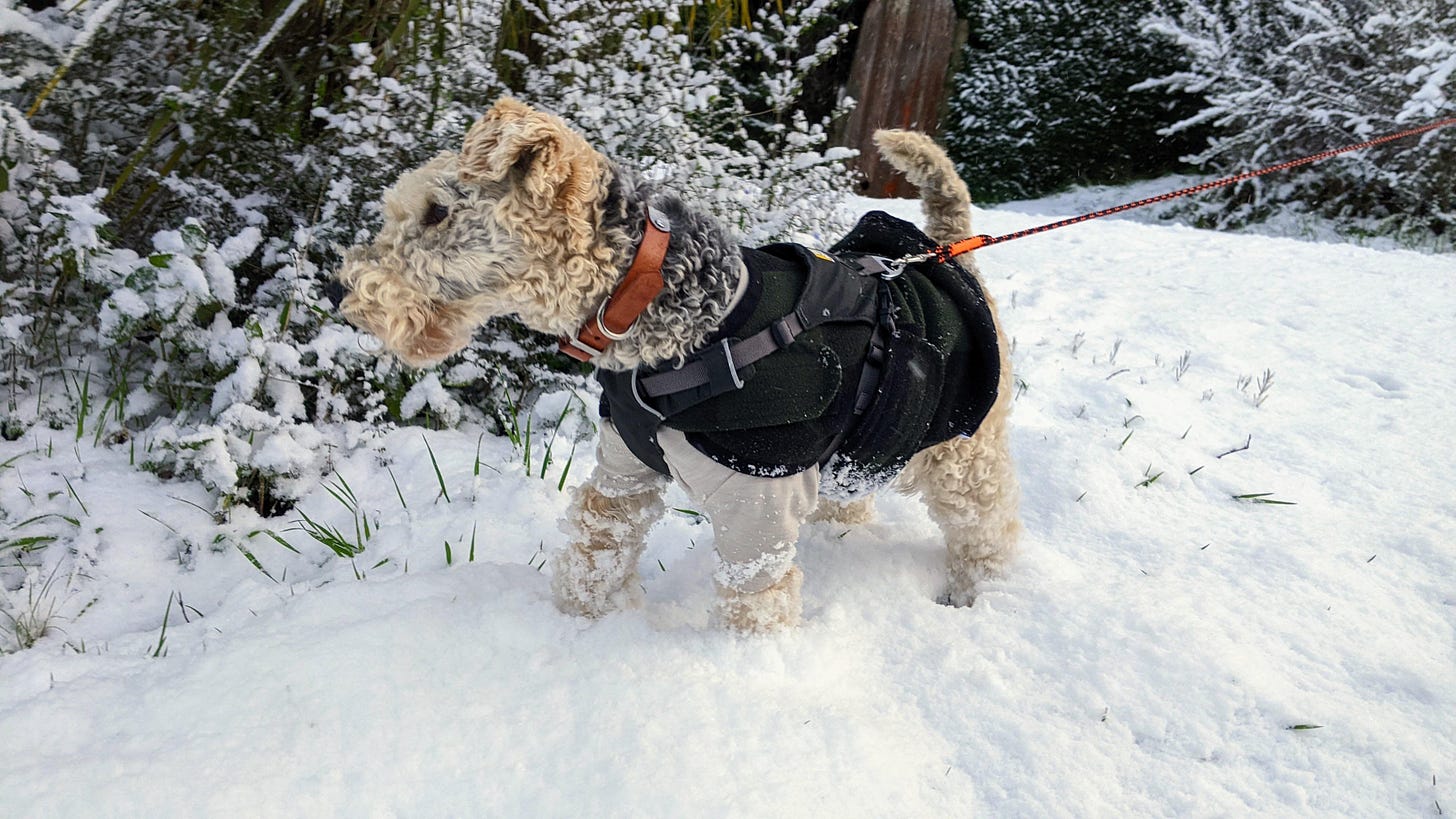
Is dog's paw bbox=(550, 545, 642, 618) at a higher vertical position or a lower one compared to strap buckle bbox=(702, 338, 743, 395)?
lower

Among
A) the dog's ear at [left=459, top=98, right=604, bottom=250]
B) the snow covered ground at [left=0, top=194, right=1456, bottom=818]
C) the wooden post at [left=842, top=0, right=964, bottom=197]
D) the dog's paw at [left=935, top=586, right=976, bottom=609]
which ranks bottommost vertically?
the dog's paw at [left=935, top=586, right=976, bottom=609]

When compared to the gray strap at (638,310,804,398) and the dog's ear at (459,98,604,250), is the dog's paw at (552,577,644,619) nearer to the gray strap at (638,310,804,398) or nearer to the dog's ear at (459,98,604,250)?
the gray strap at (638,310,804,398)

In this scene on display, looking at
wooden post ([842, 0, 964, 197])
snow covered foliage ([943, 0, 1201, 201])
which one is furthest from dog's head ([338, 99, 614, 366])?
snow covered foliage ([943, 0, 1201, 201])

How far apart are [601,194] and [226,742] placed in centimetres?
160

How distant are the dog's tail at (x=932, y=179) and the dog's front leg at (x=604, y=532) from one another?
1.29 metres

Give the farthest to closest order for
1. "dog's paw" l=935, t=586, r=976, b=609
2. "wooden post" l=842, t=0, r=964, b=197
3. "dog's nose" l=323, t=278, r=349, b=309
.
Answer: "wooden post" l=842, t=0, r=964, b=197
"dog's paw" l=935, t=586, r=976, b=609
"dog's nose" l=323, t=278, r=349, b=309

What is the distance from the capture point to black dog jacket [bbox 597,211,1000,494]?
2.06 metres

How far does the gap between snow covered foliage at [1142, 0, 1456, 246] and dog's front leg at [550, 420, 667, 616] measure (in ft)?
28.5

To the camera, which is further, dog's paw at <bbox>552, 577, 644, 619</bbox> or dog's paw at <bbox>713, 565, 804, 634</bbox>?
dog's paw at <bbox>552, 577, 644, 619</bbox>

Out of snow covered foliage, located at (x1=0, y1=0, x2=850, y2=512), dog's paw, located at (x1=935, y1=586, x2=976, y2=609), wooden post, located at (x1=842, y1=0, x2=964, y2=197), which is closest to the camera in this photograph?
dog's paw, located at (x1=935, y1=586, x2=976, y2=609)

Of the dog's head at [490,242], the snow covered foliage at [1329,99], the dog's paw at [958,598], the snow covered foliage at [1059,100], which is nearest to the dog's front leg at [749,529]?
the dog's head at [490,242]

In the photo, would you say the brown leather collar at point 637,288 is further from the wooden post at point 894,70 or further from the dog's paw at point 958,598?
the wooden post at point 894,70

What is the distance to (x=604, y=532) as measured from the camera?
2.51m

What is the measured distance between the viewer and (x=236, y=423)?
295 centimetres
